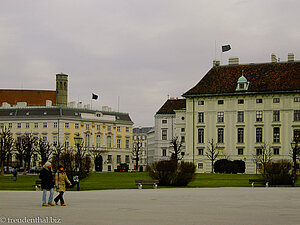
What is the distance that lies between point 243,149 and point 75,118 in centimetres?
4604

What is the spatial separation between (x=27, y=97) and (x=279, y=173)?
101728mm

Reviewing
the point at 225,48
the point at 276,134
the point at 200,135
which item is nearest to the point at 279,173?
the point at 276,134

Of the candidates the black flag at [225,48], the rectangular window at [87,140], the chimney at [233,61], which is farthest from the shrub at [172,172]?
the rectangular window at [87,140]

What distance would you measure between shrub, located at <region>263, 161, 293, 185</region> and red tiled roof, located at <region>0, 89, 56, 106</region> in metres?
98.2

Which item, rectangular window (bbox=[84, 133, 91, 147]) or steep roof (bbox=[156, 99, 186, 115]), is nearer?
steep roof (bbox=[156, 99, 186, 115])

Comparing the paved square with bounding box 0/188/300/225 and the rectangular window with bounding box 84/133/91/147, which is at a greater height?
the rectangular window with bounding box 84/133/91/147

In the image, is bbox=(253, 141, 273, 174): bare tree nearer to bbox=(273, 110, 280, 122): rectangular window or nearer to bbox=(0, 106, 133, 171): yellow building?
bbox=(273, 110, 280, 122): rectangular window

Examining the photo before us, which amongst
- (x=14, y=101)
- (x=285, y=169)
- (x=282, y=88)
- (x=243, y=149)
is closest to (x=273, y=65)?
(x=282, y=88)

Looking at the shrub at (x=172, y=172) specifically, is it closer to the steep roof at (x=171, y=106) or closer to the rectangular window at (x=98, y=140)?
the steep roof at (x=171, y=106)

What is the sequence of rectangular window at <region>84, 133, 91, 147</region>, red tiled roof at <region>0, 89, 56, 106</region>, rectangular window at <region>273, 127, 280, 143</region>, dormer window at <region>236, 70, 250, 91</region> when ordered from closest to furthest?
1. rectangular window at <region>273, 127, 280, 143</region>
2. dormer window at <region>236, 70, 250, 91</region>
3. rectangular window at <region>84, 133, 91, 147</region>
4. red tiled roof at <region>0, 89, 56, 106</region>

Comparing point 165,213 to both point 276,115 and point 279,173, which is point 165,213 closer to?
point 279,173

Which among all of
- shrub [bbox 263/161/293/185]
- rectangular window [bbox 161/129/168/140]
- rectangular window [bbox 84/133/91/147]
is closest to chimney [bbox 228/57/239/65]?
rectangular window [bbox 161/129/168/140]

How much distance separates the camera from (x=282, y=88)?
84.7 m

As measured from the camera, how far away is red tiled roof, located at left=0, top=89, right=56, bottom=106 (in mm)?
137000
